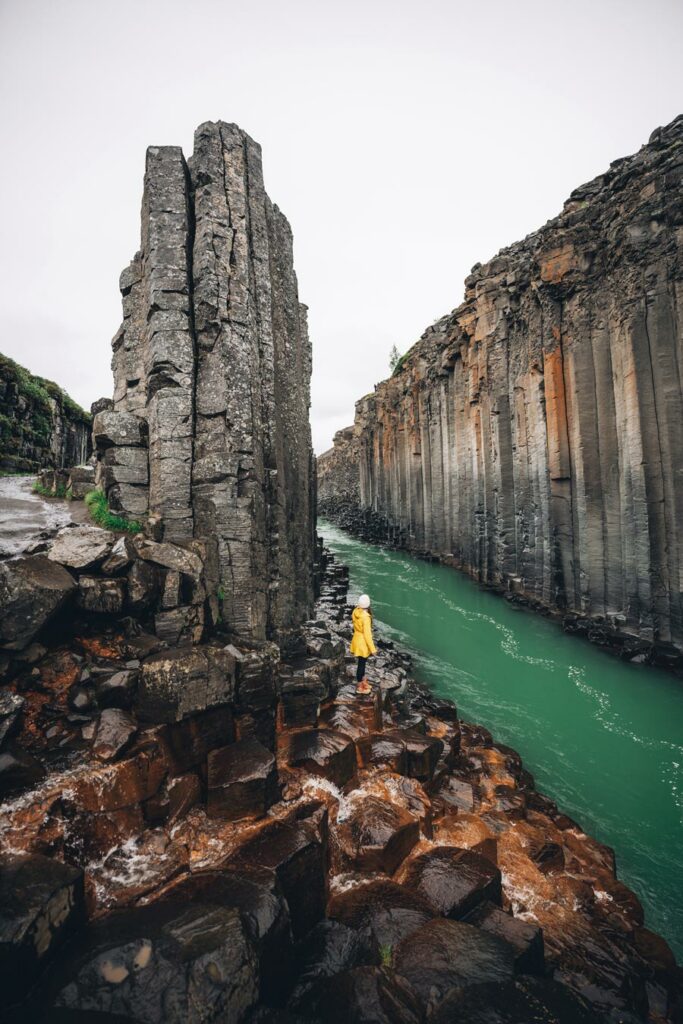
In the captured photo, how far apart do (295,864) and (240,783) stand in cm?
101

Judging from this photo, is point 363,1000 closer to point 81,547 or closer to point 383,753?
point 383,753

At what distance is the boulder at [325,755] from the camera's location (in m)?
5.08

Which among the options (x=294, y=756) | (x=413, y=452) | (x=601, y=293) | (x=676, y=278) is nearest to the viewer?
(x=294, y=756)

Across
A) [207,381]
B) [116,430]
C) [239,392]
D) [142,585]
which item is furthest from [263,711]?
[207,381]

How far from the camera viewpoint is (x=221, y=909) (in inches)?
104

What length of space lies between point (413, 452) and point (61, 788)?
82.8ft

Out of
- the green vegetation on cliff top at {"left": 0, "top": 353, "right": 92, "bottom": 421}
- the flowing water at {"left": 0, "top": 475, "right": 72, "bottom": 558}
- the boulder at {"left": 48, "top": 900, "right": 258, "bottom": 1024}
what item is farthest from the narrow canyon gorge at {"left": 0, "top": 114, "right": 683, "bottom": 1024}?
the green vegetation on cliff top at {"left": 0, "top": 353, "right": 92, "bottom": 421}

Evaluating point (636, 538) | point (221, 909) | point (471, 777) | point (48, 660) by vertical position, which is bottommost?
point (471, 777)

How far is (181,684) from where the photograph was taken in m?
4.37

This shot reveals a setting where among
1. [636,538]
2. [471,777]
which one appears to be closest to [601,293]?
[636,538]

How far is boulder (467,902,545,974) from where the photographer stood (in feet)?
9.88

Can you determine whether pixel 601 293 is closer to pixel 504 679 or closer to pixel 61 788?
pixel 504 679

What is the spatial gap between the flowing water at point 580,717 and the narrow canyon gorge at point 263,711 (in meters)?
0.65

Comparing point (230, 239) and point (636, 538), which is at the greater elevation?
point (230, 239)
